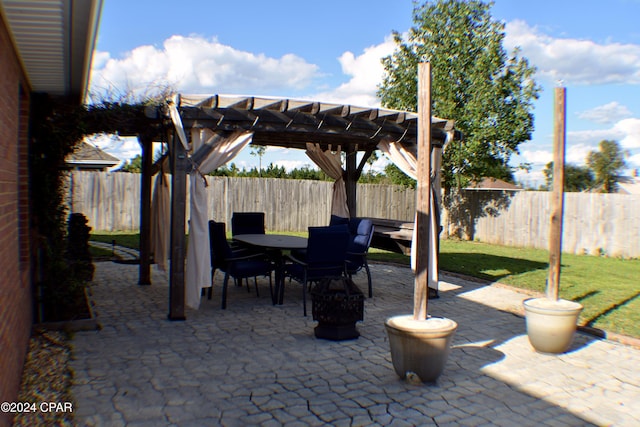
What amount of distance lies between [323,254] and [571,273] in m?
5.69

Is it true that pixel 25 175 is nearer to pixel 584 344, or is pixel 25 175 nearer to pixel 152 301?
pixel 152 301

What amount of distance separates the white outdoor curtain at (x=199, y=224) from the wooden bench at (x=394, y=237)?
3.29 metres

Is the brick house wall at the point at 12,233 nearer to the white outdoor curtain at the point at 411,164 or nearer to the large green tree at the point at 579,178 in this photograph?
the white outdoor curtain at the point at 411,164

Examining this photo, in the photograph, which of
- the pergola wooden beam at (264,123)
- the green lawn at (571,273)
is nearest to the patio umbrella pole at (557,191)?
the green lawn at (571,273)

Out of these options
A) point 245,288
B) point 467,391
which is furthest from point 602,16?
point 245,288

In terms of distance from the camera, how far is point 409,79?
14.8m

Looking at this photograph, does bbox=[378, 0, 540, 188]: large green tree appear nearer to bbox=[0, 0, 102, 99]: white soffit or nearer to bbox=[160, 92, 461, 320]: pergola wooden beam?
bbox=[160, 92, 461, 320]: pergola wooden beam

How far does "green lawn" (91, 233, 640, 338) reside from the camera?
5.87 meters

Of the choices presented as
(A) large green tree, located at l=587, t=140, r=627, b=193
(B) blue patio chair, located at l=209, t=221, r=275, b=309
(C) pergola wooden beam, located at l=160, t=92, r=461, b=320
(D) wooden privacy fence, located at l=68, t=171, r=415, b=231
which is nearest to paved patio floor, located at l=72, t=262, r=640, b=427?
(B) blue patio chair, located at l=209, t=221, r=275, b=309

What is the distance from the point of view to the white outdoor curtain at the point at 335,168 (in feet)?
29.9

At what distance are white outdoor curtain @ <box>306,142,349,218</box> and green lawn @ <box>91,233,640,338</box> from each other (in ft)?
6.04

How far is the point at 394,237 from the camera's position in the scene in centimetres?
764

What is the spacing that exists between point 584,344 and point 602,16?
16.1 feet

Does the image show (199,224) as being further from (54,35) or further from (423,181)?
(423,181)
